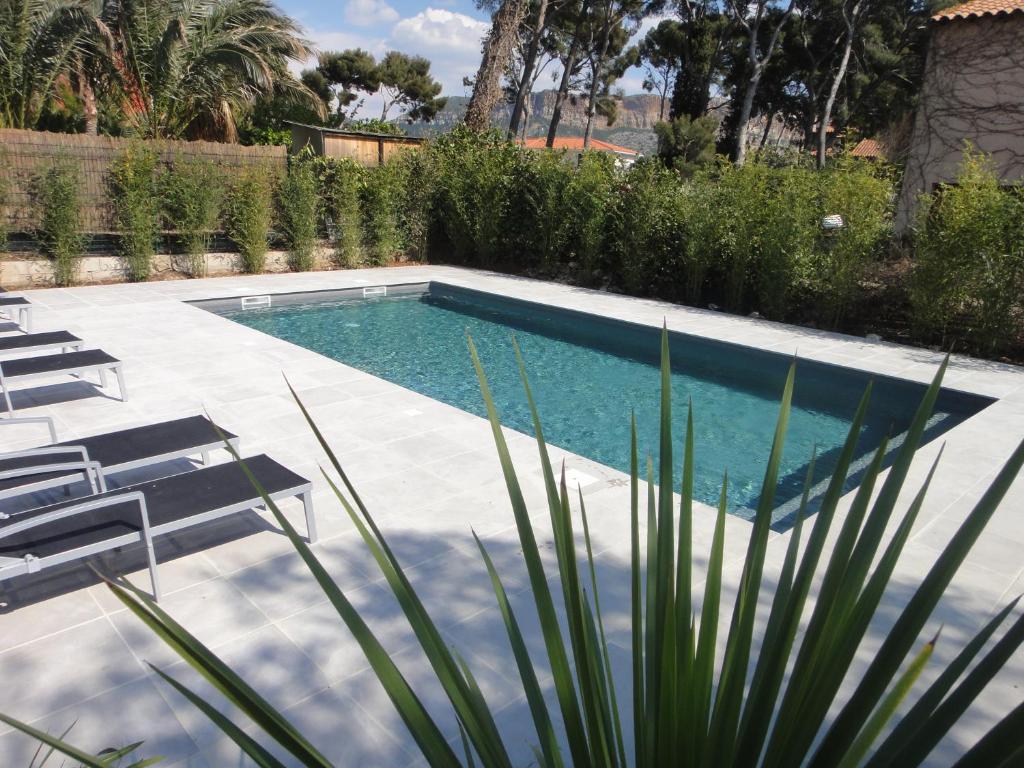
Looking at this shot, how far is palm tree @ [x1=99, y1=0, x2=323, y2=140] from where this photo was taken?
535 inches

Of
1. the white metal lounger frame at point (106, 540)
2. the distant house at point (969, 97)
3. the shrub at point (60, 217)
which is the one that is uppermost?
the distant house at point (969, 97)

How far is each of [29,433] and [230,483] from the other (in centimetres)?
245

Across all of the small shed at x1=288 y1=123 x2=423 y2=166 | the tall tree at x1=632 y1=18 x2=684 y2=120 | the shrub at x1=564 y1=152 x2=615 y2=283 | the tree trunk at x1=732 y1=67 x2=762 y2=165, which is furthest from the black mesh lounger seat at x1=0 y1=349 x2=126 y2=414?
the tall tree at x1=632 y1=18 x2=684 y2=120

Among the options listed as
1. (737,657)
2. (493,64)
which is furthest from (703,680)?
(493,64)

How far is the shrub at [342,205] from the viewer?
12.4 meters

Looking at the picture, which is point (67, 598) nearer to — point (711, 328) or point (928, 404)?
point (928, 404)

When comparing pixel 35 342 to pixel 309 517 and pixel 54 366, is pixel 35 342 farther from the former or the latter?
pixel 309 517

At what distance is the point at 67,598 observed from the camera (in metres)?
3.16

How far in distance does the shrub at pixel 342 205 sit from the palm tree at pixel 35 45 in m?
5.13

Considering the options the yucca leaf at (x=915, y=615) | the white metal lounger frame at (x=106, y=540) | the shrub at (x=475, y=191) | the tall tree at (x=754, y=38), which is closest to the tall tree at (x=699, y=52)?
the tall tree at (x=754, y=38)

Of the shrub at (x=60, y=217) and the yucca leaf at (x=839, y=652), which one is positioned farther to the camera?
the shrub at (x=60, y=217)

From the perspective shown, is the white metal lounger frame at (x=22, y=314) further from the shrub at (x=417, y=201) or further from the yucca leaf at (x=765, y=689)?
the yucca leaf at (x=765, y=689)

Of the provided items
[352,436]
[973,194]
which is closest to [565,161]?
[973,194]

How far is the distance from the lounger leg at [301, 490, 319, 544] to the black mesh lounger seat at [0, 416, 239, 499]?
484mm
